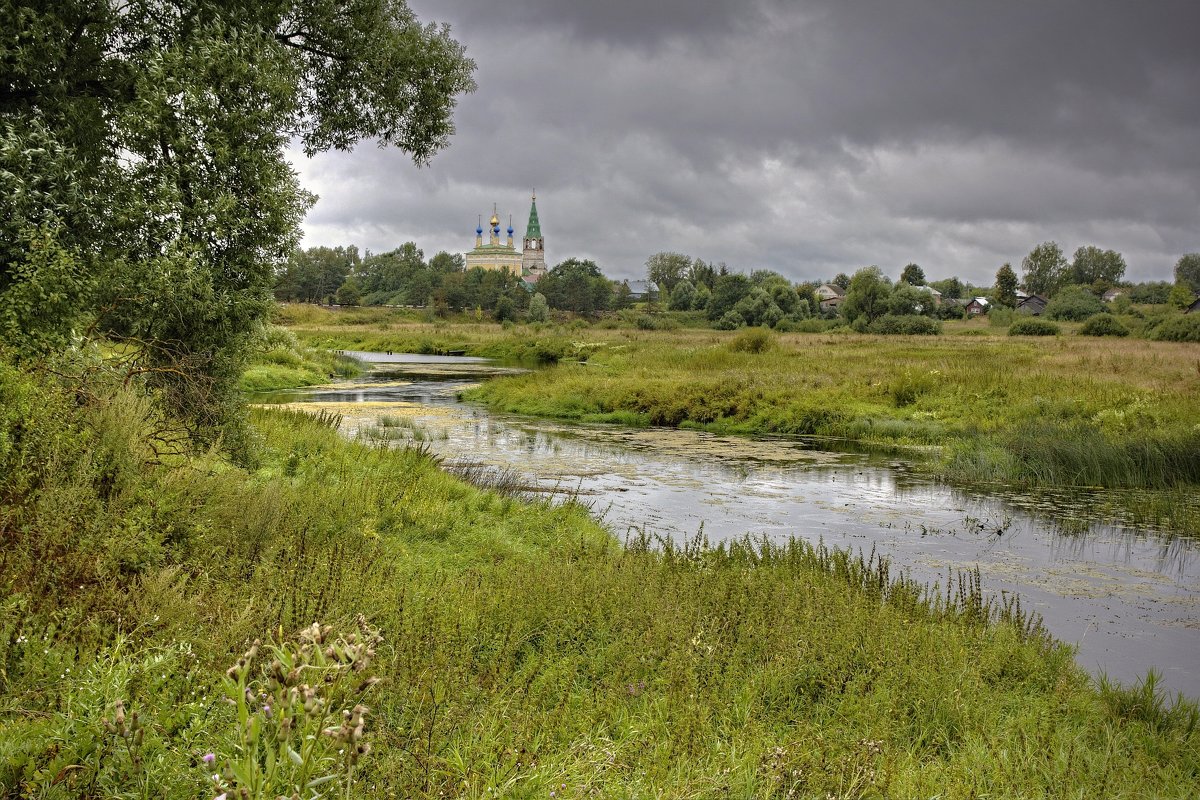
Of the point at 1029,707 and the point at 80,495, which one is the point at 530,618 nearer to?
the point at 80,495

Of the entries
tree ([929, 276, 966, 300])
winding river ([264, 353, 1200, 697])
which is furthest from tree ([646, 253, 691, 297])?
winding river ([264, 353, 1200, 697])

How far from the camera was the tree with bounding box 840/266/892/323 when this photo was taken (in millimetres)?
70062

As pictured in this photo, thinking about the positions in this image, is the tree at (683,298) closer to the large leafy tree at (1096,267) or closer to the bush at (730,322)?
the bush at (730,322)

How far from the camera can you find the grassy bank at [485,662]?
287 centimetres

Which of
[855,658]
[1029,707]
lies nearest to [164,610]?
[855,658]

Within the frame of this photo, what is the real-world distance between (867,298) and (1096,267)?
90.6 metres

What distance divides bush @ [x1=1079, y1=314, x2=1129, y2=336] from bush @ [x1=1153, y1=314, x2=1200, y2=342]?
5.87 meters

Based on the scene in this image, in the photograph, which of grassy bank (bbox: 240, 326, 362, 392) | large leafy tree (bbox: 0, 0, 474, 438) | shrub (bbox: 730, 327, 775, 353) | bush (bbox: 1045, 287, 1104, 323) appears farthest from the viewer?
bush (bbox: 1045, 287, 1104, 323)

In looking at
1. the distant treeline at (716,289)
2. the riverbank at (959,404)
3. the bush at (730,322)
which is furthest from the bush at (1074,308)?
the riverbank at (959,404)

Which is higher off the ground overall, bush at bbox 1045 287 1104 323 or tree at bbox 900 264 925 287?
tree at bbox 900 264 925 287

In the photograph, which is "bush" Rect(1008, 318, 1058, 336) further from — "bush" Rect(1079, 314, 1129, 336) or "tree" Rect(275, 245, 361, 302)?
"tree" Rect(275, 245, 361, 302)

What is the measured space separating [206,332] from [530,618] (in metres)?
5.90

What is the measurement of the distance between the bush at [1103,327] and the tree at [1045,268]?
268 ft

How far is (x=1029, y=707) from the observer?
5.49 meters
